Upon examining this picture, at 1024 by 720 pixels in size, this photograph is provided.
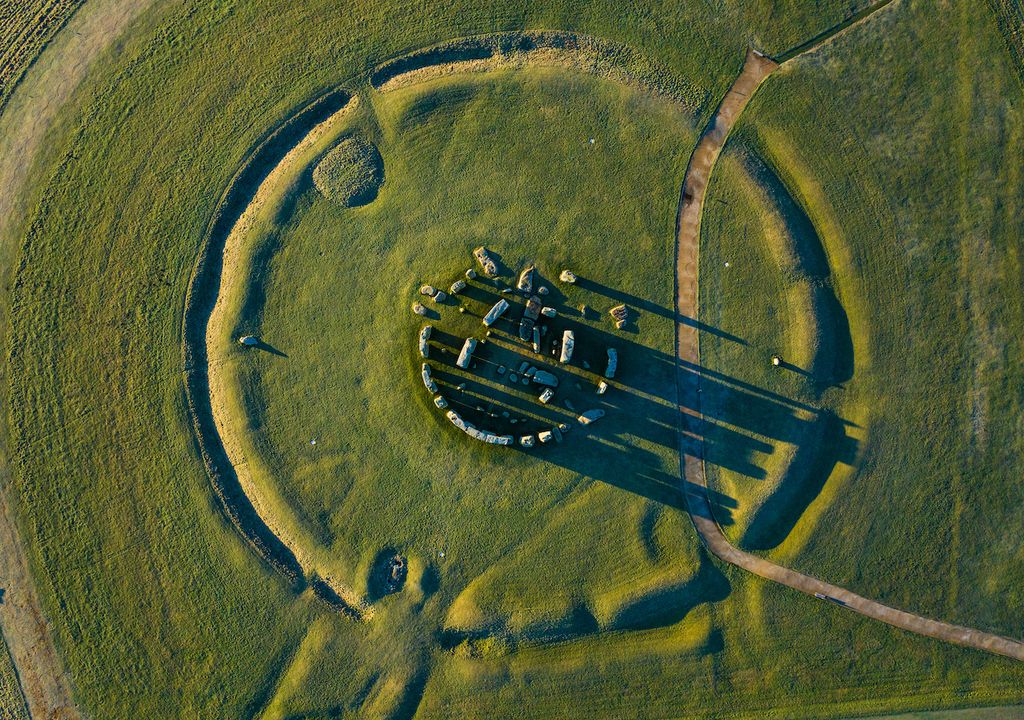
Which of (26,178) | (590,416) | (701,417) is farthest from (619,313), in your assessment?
(26,178)

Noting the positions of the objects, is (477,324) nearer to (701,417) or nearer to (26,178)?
(701,417)

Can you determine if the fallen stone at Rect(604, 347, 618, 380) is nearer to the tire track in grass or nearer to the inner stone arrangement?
the inner stone arrangement

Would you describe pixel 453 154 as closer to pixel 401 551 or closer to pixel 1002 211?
pixel 401 551

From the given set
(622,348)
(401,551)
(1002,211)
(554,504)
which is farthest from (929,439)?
(401,551)

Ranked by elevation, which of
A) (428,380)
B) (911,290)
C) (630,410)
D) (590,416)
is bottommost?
(590,416)

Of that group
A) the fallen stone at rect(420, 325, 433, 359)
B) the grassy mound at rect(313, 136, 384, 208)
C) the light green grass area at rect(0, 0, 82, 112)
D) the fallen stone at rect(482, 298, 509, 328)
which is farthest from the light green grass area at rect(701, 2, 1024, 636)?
the light green grass area at rect(0, 0, 82, 112)

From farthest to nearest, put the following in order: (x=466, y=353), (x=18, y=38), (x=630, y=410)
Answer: (x=18, y=38) < (x=630, y=410) < (x=466, y=353)
